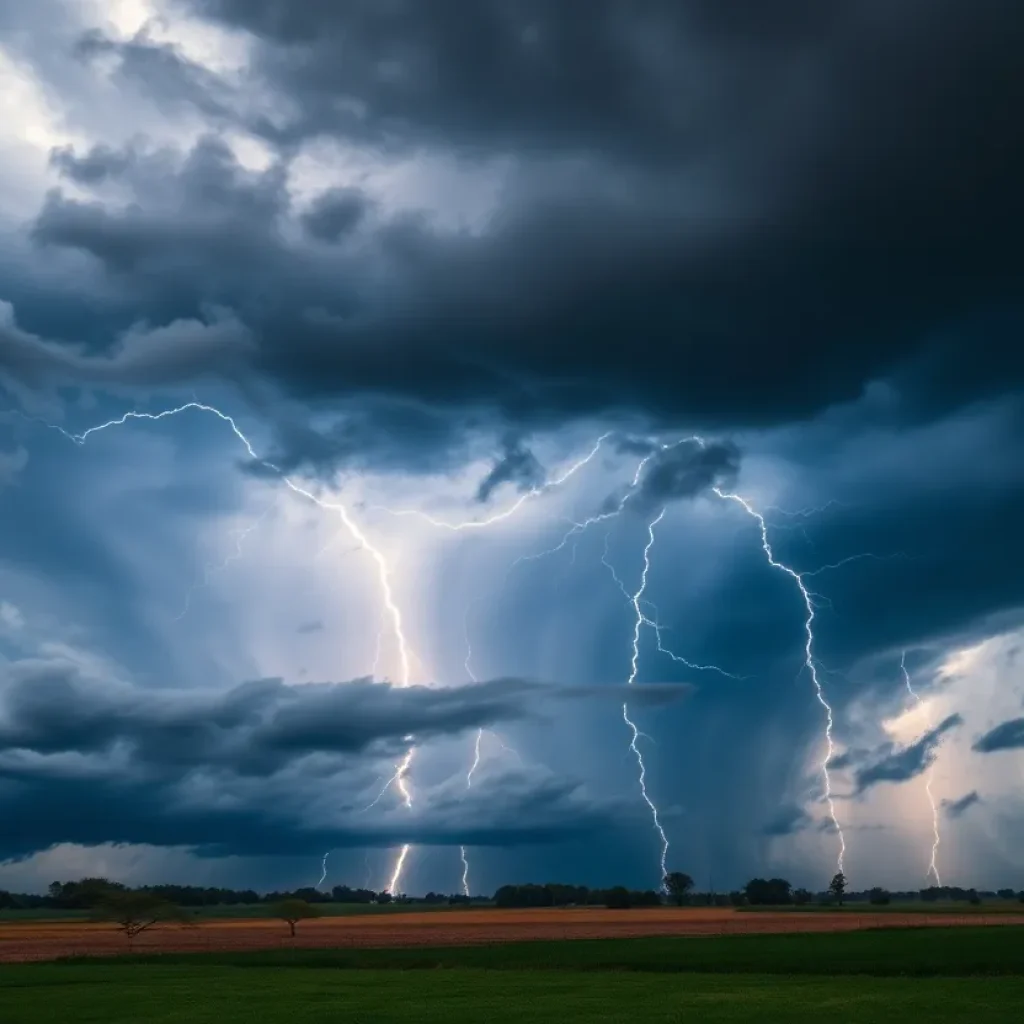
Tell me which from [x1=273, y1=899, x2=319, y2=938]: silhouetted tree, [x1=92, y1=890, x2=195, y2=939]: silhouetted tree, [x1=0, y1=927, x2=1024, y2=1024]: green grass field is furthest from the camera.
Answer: [x1=273, y1=899, x2=319, y2=938]: silhouetted tree

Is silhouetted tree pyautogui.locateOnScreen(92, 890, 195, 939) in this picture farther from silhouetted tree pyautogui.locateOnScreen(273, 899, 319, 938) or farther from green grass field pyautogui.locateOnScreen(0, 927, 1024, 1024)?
green grass field pyautogui.locateOnScreen(0, 927, 1024, 1024)

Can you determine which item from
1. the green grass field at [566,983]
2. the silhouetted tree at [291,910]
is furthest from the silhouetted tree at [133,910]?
the green grass field at [566,983]

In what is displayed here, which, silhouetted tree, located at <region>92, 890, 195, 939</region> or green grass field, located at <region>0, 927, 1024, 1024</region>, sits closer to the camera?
green grass field, located at <region>0, 927, 1024, 1024</region>

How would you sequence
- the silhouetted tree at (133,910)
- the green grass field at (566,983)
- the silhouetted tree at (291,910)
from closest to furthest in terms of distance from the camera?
the green grass field at (566,983) < the silhouetted tree at (133,910) < the silhouetted tree at (291,910)

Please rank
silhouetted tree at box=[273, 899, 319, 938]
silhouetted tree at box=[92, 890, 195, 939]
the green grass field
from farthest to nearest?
1. silhouetted tree at box=[273, 899, 319, 938]
2. silhouetted tree at box=[92, 890, 195, 939]
3. the green grass field

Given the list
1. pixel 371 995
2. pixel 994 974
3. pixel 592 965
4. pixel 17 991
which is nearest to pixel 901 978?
pixel 994 974

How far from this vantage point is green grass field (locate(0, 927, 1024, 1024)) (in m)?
35.8

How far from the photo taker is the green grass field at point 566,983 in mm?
35844

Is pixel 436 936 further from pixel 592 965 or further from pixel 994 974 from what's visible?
pixel 994 974

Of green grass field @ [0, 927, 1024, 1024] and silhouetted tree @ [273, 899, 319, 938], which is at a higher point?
silhouetted tree @ [273, 899, 319, 938]

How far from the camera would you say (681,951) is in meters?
69.5

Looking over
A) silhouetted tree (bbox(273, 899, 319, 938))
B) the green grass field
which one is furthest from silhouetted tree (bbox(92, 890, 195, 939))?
the green grass field

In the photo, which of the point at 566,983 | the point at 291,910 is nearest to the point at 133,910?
the point at 291,910

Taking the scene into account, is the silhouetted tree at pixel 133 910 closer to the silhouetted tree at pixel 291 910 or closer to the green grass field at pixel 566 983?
the silhouetted tree at pixel 291 910
